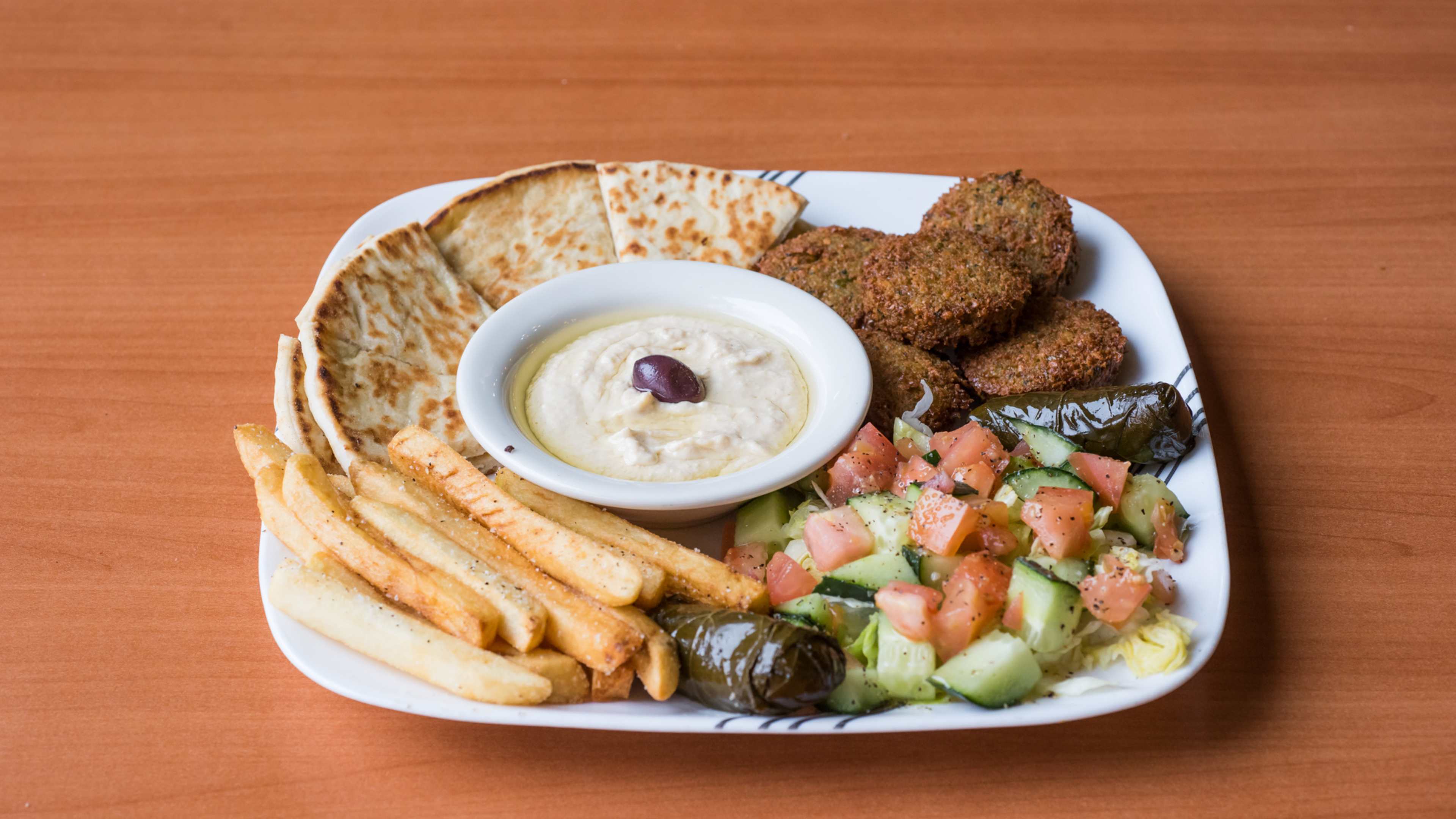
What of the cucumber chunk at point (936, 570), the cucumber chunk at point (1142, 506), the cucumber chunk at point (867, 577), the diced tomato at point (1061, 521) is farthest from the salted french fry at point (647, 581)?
the cucumber chunk at point (1142, 506)

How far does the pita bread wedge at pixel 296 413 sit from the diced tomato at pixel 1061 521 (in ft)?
7.27

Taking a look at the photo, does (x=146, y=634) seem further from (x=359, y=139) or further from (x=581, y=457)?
(x=359, y=139)

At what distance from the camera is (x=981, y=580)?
9.46 ft

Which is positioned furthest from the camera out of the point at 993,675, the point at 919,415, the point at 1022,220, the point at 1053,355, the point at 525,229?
the point at 525,229

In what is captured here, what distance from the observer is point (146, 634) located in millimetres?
3393

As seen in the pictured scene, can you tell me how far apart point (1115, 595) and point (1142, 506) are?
0.46 metres

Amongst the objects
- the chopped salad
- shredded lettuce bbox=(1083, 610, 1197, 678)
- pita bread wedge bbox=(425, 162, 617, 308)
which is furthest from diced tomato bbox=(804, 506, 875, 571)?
pita bread wedge bbox=(425, 162, 617, 308)

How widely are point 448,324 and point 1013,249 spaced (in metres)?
2.16

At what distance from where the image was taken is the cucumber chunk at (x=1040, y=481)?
3160mm

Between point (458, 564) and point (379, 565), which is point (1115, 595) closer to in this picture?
point (458, 564)

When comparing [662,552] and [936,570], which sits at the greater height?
[936,570]

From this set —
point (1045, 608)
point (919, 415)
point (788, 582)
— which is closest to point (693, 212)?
point (919, 415)

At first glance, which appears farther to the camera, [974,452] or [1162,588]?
[974,452]

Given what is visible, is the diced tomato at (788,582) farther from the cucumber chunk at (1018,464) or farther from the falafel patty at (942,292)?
the falafel patty at (942,292)
